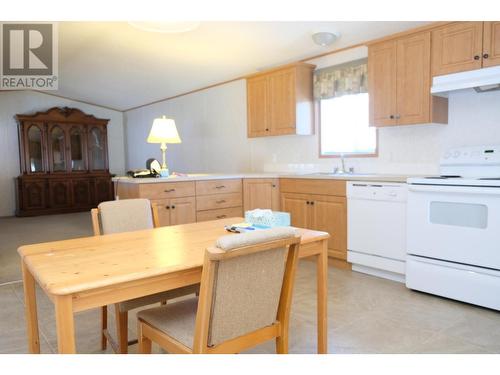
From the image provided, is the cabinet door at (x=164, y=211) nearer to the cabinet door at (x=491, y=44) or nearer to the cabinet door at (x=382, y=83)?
the cabinet door at (x=382, y=83)

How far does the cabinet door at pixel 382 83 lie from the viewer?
3537 mm

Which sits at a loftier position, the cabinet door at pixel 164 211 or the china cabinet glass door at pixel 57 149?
the china cabinet glass door at pixel 57 149

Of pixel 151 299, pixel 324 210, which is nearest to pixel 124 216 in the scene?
pixel 151 299

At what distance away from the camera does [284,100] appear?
4.49 metres

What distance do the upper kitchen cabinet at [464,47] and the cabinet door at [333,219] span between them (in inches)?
54.5

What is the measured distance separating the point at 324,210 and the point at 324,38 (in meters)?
1.67

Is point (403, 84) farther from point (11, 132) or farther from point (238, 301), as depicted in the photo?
point (11, 132)

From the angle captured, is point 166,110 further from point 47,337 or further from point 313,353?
point 313,353

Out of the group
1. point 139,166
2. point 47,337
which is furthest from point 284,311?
point 139,166

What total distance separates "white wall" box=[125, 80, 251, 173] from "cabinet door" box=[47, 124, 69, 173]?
193cm

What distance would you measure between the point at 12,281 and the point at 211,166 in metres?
3.41

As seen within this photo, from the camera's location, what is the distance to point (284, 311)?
158cm

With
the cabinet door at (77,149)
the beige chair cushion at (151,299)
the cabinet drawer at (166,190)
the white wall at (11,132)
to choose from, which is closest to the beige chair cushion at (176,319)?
the beige chair cushion at (151,299)

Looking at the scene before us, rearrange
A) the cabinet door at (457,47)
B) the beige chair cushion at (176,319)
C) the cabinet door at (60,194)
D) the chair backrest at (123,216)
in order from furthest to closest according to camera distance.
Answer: the cabinet door at (60,194) < the cabinet door at (457,47) < the chair backrest at (123,216) < the beige chair cushion at (176,319)
